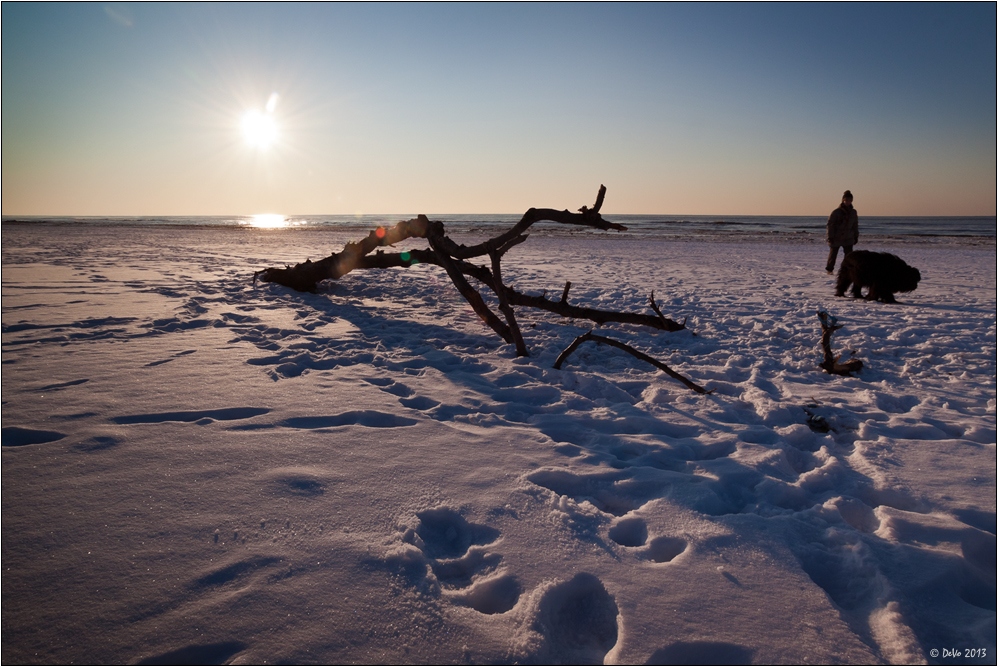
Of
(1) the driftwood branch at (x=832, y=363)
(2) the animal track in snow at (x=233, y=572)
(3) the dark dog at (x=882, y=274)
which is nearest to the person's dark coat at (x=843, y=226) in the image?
(3) the dark dog at (x=882, y=274)

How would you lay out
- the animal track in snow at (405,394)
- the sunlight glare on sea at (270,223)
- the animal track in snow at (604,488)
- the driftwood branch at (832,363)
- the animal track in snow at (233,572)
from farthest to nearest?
the sunlight glare on sea at (270,223) → the driftwood branch at (832,363) → the animal track in snow at (405,394) → the animal track in snow at (604,488) → the animal track in snow at (233,572)

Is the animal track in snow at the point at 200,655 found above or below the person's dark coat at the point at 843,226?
below

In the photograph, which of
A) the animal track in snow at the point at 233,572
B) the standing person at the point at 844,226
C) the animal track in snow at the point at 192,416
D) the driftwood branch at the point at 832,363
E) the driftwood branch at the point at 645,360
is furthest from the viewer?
the standing person at the point at 844,226

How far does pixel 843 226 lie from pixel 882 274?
11.7 feet

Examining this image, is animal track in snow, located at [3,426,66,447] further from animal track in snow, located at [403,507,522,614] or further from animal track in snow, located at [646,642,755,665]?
animal track in snow, located at [646,642,755,665]

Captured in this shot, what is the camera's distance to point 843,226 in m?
10.3

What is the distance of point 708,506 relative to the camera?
7.30 feet

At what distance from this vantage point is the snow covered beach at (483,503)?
1.53m

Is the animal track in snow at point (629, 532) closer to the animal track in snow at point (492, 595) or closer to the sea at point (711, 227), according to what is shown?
the animal track in snow at point (492, 595)

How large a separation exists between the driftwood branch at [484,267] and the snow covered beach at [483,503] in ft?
2.20

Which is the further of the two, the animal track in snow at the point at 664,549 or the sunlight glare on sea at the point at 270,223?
the sunlight glare on sea at the point at 270,223

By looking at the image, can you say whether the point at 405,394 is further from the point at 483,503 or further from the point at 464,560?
the point at 464,560

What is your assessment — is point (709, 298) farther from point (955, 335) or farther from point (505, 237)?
point (505, 237)

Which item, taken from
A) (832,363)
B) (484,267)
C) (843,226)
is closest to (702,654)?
(832,363)
